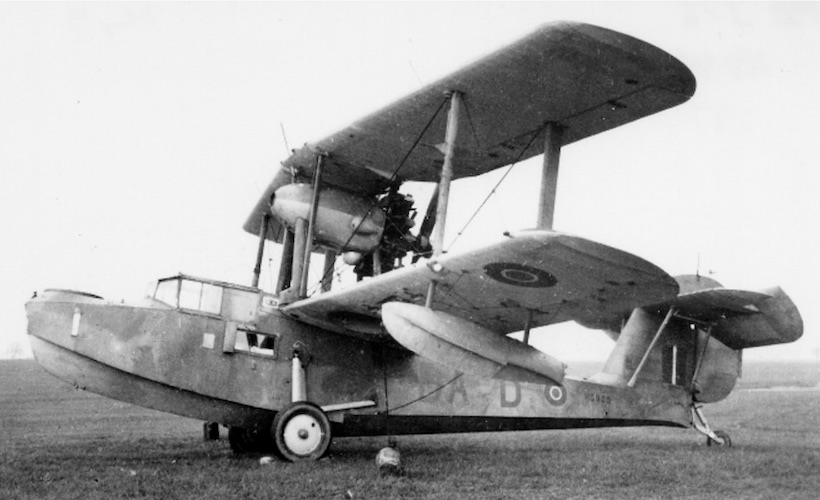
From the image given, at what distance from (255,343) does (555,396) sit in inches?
160

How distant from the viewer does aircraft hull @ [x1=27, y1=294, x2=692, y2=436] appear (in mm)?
7590

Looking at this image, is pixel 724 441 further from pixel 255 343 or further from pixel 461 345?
pixel 255 343

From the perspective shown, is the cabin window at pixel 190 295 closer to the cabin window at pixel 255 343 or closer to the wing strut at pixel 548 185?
the cabin window at pixel 255 343

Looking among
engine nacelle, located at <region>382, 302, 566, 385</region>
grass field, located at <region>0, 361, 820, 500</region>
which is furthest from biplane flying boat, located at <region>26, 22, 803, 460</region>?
grass field, located at <region>0, 361, 820, 500</region>

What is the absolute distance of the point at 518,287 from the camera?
657cm

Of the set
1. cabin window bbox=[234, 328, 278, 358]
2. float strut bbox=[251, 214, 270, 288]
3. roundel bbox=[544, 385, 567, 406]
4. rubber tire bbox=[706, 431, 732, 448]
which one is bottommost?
rubber tire bbox=[706, 431, 732, 448]

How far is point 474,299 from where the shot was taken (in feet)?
23.5

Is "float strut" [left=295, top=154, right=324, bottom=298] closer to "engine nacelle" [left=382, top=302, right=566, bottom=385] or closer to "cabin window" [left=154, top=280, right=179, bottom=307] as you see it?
"cabin window" [left=154, top=280, right=179, bottom=307]

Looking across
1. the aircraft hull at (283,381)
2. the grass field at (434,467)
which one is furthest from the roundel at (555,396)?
the grass field at (434,467)

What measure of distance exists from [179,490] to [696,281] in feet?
21.8

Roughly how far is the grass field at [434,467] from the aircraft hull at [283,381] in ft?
1.46

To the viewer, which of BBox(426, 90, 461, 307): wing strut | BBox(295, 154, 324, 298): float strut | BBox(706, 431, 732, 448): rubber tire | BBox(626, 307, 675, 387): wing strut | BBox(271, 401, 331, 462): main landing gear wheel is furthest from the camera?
BBox(706, 431, 732, 448): rubber tire

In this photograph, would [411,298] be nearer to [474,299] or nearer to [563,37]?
[474,299]

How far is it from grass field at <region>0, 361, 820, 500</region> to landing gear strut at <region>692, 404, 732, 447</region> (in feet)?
0.50
